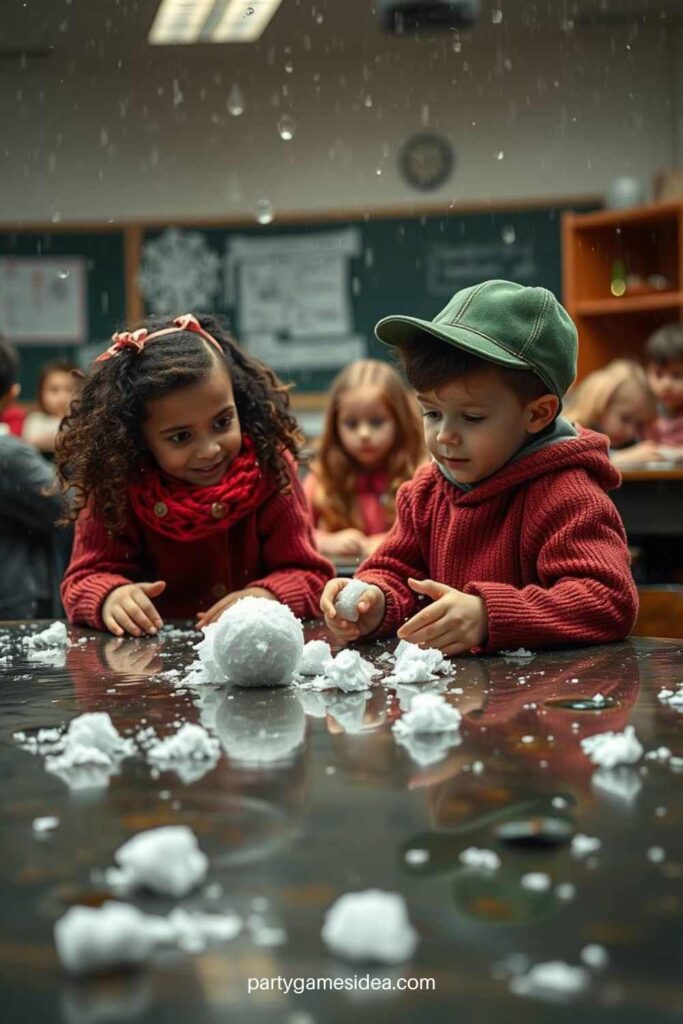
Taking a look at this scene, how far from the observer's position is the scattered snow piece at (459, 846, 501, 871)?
0.59 m

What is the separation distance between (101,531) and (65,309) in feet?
17.1

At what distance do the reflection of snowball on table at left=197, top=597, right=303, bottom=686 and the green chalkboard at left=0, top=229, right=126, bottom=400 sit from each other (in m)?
5.81

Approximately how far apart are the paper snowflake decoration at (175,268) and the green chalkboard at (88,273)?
0.14m

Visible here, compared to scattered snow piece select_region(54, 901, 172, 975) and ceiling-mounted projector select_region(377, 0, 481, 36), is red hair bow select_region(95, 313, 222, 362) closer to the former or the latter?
scattered snow piece select_region(54, 901, 172, 975)

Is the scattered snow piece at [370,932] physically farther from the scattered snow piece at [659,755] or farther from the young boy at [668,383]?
the young boy at [668,383]

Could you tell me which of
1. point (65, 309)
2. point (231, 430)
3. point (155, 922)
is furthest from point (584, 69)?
point (155, 922)

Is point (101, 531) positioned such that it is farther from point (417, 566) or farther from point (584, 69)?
point (584, 69)

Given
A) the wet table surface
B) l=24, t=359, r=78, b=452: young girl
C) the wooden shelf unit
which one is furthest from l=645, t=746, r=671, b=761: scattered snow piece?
the wooden shelf unit

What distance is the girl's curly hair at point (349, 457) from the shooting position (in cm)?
328

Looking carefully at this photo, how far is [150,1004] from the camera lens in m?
0.47

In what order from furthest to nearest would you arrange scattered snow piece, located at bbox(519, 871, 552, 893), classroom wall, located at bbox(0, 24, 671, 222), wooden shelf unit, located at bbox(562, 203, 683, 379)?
classroom wall, located at bbox(0, 24, 671, 222) < wooden shelf unit, located at bbox(562, 203, 683, 379) < scattered snow piece, located at bbox(519, 871, 552, 893)

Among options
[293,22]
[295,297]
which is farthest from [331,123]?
[295,297]

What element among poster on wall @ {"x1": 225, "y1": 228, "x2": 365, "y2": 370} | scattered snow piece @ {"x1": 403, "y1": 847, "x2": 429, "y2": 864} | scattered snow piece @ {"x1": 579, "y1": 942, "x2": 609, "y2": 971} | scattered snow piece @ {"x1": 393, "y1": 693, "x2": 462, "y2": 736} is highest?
poster on wall @ {"x1": 225, "y1": 228, "x2": 365, "y2": 370}

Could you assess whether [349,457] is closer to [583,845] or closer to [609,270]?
[583,845]
